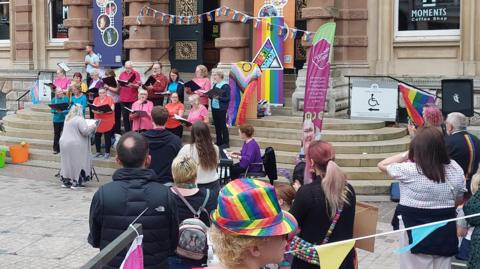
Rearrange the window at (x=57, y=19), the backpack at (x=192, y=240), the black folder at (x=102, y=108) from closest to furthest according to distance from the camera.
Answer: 1. the backpack at (x=192, y=240)
2. the black folder at (x=102, y=108)
3. the window at (x=57, y=19)

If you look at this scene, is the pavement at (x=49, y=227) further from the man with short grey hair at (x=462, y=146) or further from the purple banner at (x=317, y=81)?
the purple banner at (x=317, y=81)

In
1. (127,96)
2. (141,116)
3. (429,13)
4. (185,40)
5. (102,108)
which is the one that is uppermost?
(429,13)

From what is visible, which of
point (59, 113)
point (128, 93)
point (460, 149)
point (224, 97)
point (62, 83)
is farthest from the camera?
point (62, 83)

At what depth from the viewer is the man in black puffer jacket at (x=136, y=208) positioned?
446 cm

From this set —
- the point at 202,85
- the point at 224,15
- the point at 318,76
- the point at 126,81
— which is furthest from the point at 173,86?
the point at 318,76

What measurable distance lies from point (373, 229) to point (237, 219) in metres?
2.67

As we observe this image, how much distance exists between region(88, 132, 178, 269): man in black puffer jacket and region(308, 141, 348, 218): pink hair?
1094mm

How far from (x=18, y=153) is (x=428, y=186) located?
11.8 m

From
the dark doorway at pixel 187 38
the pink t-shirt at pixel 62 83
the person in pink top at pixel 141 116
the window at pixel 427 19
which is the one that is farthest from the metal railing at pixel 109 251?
the dark doorway at pixel 187 38

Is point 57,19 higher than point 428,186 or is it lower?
higher

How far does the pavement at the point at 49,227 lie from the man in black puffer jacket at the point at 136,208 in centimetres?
354

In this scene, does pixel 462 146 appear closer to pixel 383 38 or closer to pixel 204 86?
pixel 204 86

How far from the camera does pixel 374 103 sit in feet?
46.5

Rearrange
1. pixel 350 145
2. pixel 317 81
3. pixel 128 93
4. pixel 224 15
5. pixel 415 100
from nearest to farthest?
pixel 317 81, pixel 415 100, pixel 350 145, pixel 128 93, pixel 224 15
